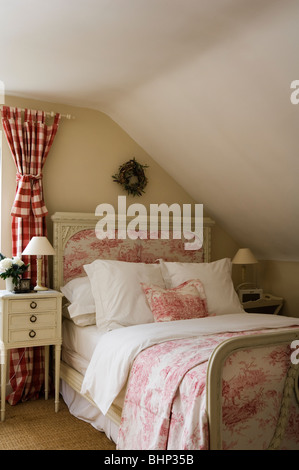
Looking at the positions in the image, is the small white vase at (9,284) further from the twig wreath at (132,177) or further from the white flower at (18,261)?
the twig wreath at (132,177)

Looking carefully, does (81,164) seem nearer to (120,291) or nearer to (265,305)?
(120,291)

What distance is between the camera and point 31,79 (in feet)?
11.6

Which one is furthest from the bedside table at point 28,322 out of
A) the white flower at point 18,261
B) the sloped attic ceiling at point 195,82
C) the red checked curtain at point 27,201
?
the sloped attic ceiling at point 195,82

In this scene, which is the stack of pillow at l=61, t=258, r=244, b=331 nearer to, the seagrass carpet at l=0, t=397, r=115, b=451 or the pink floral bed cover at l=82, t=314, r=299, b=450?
the pink floral bed cover at l=82, t=314, r=299, b=450

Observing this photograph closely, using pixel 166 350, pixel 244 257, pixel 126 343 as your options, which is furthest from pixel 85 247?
pixel 166 350

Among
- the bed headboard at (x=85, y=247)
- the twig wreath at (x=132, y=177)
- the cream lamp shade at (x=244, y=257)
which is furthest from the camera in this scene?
the cream lamp shade at (x=244, y=257)

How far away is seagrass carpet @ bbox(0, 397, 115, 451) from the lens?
2887 millimetres

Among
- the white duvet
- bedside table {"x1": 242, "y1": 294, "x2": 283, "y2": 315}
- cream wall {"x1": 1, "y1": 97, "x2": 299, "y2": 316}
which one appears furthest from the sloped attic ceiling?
the white duvet

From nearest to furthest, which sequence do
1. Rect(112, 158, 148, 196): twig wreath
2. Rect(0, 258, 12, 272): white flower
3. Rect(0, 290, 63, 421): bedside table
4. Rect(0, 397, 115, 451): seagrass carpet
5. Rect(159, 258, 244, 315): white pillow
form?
Rect(0, 397, 115, 451): seagrass carpet, Rect(0, 290, 63, 421): bedside table, Rect(0, 258, 12, 272): white flower, Rect(159, 258, 244, 315): white pillow, Rect(112, 158, 148, 196): twig wreath

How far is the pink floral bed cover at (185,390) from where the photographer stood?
80.0 inches

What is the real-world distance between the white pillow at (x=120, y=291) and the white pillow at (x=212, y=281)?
0.15 meters

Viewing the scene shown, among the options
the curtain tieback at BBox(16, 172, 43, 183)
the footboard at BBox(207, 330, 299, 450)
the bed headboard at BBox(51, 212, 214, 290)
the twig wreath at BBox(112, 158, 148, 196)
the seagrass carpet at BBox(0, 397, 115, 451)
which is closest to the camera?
the footboard at BBox(207, 330, 299, 450)

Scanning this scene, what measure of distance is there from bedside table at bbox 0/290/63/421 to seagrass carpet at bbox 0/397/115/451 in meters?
0.11

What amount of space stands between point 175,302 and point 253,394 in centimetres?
130
